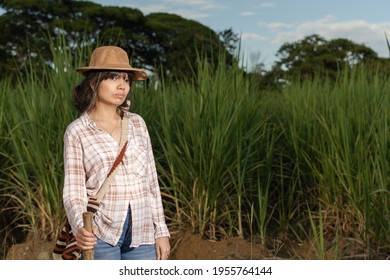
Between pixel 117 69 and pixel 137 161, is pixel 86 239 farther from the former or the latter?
pixel 117 69

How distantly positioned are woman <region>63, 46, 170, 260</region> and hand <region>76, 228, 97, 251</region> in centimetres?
7

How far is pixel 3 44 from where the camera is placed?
80.4ft

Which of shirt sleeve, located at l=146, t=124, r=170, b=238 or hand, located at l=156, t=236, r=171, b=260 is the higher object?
shirt sleeve, located at l=146, t=124, r=170, b=238

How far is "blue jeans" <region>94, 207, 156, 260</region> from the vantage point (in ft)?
8.07

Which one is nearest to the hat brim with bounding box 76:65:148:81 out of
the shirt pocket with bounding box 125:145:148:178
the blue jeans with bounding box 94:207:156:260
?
the shirt pocket with bounding box 125:145:148:178

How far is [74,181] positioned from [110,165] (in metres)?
0.14

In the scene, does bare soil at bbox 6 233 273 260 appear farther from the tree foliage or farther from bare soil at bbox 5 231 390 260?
the tree foliage

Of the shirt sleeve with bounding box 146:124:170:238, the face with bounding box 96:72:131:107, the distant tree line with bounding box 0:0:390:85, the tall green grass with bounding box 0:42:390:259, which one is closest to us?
the face with bounding box 96:72:131:107

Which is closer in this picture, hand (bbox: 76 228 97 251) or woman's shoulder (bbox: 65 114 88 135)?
hand (bbox: 76 228 97 251)

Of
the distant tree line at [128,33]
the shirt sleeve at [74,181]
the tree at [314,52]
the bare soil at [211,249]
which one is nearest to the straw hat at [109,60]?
the shirt sleeve at [74,181]

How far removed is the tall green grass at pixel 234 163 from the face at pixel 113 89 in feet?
5.35

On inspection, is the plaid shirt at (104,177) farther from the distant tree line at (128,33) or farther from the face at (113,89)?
the distant tree line at (128,33)

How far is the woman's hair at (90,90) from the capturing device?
248 centimetres

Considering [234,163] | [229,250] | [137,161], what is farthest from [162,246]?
[234,163]
